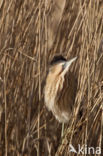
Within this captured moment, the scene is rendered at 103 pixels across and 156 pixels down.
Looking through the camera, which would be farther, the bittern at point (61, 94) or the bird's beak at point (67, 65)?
the bittern at point (61, 94)

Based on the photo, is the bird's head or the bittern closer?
the bird's head

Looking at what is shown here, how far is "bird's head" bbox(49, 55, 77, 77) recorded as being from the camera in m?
1.73

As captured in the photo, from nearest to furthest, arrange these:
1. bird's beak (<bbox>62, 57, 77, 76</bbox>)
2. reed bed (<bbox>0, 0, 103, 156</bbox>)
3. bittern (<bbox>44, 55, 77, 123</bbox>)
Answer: bird's beak (<bbox>62, 57, 77, 76</bbox>) < reed bed (<bbox>0, 0, 103, 156</bbox>) < bittern (<bbox>44, 55, 77, 123</bbox>)

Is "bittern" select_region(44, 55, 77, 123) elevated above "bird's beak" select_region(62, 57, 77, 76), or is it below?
below

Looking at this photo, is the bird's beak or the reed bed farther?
the reed bed

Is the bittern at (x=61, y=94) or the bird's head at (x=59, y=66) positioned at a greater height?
the bird's head at (x=59, y=66)

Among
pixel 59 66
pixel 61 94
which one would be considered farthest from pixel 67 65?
pixel 61 94

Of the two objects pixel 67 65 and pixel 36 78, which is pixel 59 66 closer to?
pixel 67 65

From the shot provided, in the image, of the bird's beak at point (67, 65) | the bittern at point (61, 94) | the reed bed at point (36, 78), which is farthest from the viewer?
the bittern at point (61, 94)

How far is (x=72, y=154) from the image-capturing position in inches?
75.4

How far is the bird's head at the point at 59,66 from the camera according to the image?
1.73 metres

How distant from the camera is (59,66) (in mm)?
1811

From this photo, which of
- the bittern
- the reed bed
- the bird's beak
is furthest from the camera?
the bittern

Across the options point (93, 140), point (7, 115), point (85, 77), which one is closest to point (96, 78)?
point (85, 77)
